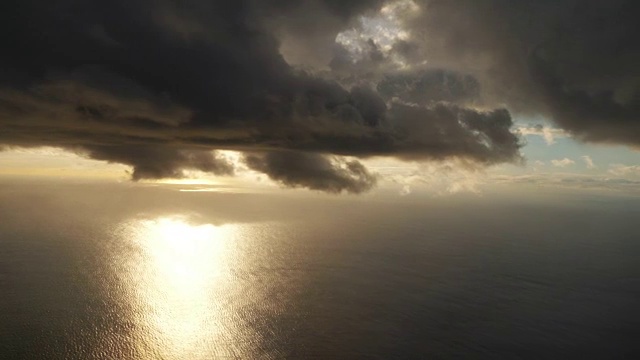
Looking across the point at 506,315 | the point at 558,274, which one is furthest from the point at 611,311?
the point at 558,274

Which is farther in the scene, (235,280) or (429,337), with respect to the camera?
(235,280)

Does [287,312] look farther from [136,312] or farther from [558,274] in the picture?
[558,274]

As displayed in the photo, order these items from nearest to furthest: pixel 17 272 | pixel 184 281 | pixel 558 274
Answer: pixel 17 272
pixel 184 281
pixel 558 274

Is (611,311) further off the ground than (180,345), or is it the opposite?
(611,311)

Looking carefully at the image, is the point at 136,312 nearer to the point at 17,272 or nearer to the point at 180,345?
the point at 180,345

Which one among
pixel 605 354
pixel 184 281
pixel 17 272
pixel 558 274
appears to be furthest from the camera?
pixel 558 274

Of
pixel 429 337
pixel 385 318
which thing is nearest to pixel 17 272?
pixel 385 318

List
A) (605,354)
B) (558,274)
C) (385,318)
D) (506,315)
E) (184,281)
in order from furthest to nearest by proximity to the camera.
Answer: (558,274)
(184,281)
(506,315)
(385,318)
(605,354)

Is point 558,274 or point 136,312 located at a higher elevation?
point 558,274

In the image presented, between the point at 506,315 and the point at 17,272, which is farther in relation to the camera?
the point at 17,272
